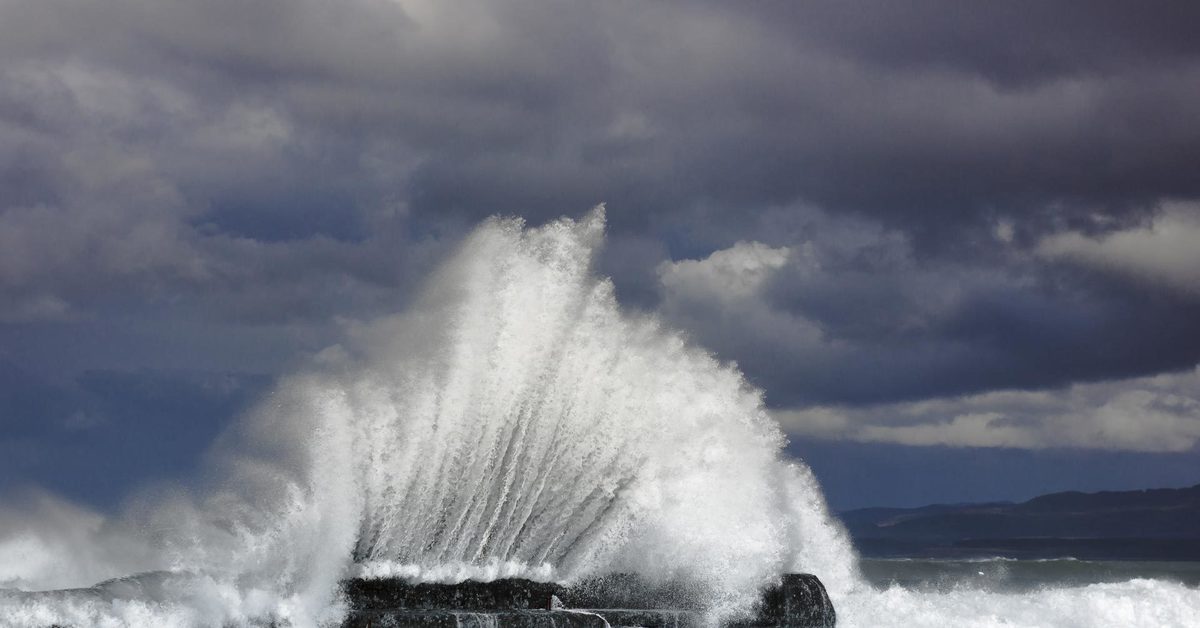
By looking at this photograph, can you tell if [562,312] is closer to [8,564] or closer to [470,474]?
[470,474]

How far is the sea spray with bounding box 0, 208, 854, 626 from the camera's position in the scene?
2212cm

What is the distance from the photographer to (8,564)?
24359 mm

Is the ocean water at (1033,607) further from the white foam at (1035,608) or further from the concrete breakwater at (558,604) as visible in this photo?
the concrete breakwater at (558,604)

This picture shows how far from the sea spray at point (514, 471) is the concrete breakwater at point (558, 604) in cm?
27

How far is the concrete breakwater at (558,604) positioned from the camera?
70.7 feet

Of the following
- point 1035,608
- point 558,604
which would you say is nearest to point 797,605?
point 558,604

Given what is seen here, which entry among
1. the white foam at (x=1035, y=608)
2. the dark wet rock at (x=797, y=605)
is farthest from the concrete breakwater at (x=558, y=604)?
the white foam at (x=1035, y=608)

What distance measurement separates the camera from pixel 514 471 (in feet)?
80.3

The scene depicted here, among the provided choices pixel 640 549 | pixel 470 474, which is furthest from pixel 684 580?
pixel 470 474

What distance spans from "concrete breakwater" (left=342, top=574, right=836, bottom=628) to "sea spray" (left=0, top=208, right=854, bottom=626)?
27 centimetres

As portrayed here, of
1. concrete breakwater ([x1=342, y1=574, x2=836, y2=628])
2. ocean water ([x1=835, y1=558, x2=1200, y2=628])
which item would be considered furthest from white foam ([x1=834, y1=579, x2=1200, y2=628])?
A: concrete breakwater ([x1=342, y1=574, x2=836, y2=628])

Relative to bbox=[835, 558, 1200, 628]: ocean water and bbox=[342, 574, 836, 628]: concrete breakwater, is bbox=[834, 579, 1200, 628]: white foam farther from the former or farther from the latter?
bbox=[342, 574, 836, 628]: concrete breakwater

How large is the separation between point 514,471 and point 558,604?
2.48 metres

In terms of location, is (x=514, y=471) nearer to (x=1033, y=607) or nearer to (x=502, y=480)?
(x=502, y=480)
